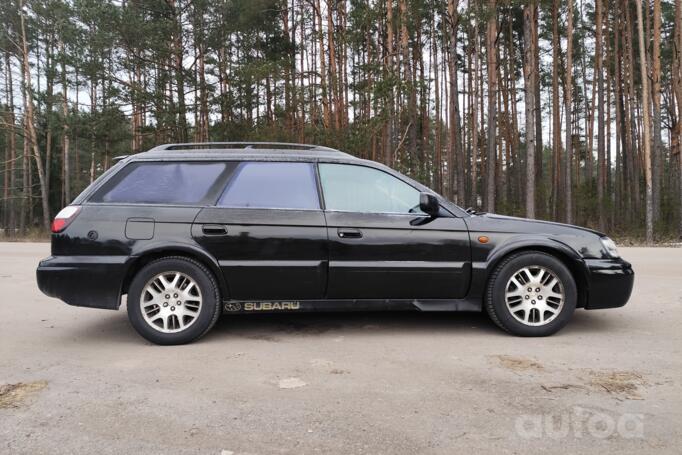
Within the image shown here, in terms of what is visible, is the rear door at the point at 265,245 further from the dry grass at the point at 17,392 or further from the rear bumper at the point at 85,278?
the dry grass at the point at 17,392

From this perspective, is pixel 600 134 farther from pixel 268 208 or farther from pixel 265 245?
pixel 265 245

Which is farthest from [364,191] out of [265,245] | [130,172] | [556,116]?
[556,116]

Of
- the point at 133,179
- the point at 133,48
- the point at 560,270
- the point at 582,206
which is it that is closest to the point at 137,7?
the point at 133,48

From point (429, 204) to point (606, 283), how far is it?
1.81 m

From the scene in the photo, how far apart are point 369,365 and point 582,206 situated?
25.3 meters

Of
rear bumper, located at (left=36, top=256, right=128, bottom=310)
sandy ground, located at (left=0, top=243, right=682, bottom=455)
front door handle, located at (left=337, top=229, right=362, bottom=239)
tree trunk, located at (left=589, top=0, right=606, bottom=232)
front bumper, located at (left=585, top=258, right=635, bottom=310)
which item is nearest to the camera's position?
sandy ground, located at (left=0, top=243, right=682, bottom=455)

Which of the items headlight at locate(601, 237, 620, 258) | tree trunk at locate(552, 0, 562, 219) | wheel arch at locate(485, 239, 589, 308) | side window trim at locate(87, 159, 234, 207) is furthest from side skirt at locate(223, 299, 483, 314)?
tree trunk at locate(552, 0, 562, 219)

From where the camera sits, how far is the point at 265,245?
422 cm

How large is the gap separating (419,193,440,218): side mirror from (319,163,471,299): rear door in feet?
0.20

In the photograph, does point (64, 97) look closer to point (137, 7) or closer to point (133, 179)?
point (137, 7)

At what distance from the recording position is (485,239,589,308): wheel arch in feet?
14.2

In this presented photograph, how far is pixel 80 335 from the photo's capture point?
4.62m

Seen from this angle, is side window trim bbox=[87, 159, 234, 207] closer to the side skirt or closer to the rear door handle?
the rear door handle

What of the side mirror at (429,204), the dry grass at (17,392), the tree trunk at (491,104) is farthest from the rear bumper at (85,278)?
the tree trunk at (491,104)
